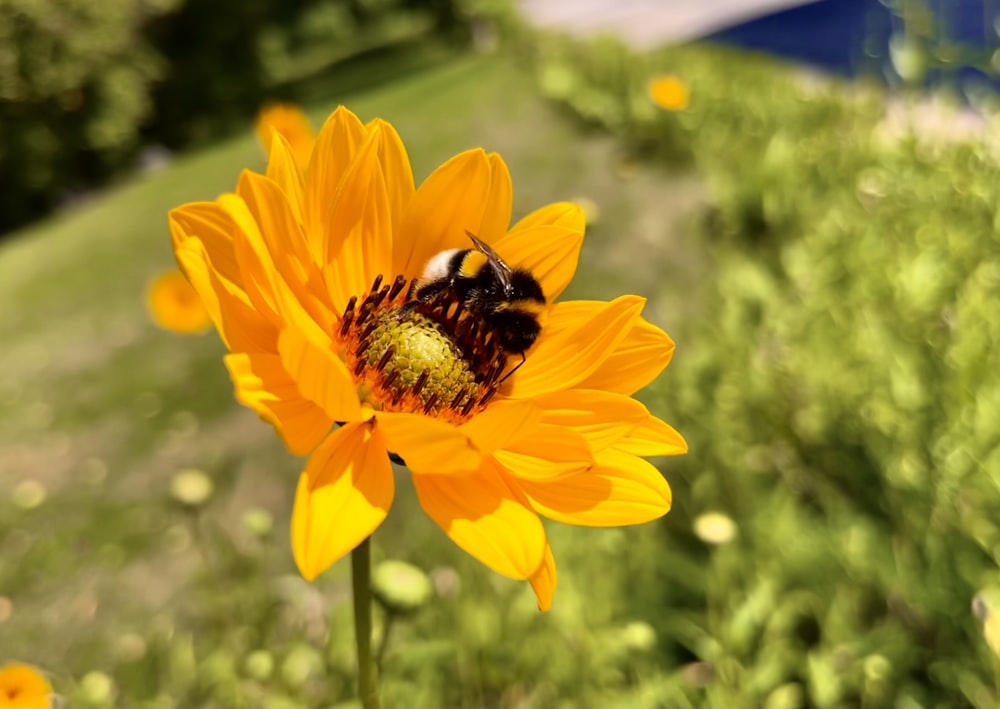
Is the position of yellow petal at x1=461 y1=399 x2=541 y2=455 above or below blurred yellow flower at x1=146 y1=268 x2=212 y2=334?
above

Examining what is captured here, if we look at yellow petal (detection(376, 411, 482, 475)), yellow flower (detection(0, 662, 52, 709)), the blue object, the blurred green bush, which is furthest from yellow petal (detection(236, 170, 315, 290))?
the blue object

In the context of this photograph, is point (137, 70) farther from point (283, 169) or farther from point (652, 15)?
point (283, 169)

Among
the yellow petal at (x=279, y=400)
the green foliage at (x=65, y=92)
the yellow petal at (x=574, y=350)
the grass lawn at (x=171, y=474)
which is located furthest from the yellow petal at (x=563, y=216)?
the green foliage at (x=65, y=92)

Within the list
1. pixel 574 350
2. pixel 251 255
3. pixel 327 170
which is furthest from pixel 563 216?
pixel 251 255

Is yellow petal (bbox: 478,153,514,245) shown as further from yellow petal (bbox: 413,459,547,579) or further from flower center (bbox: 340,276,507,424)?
yellow petal (bbox: 413,459,547,579)

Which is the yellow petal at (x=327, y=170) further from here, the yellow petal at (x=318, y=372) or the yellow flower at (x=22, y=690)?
the yellow flower at (x=22, y=690)
